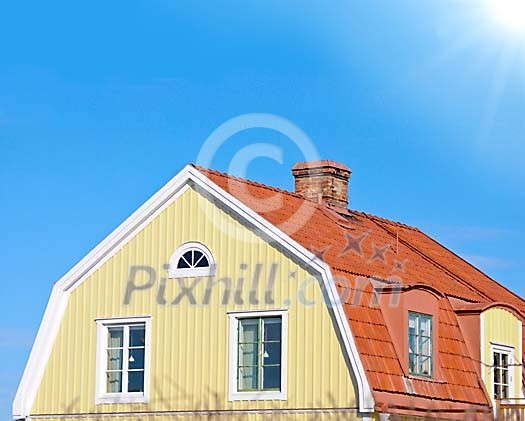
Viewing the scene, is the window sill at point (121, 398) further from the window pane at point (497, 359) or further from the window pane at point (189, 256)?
the window pane at point (497, 359)

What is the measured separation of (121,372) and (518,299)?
37.6ft

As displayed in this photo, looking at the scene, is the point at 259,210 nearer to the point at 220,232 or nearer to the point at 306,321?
the point at 220,232

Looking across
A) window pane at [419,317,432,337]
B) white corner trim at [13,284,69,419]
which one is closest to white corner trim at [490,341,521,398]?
window pane at [419,317,432,337]

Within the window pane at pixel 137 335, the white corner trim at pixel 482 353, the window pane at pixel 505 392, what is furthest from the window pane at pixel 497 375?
the window pane at pixel 137 335

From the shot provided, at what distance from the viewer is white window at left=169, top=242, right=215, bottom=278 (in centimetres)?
3006

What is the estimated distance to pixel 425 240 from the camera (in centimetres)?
3712

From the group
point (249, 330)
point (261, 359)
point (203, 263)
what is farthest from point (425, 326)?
point (203, 263)

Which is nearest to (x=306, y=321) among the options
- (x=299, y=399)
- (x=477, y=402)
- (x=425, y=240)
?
(x=299, y=399)

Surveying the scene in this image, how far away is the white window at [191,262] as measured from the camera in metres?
30.1

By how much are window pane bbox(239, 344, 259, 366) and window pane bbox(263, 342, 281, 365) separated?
0.65ft

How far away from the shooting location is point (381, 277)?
30.0 metres

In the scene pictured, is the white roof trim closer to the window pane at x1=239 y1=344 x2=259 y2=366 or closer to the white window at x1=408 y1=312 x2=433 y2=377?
the window pane at x1=239 y1=344 x2=259 y2=366

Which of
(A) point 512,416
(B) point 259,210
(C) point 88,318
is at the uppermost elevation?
(B) point 259,210

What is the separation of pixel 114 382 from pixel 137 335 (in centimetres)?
113
